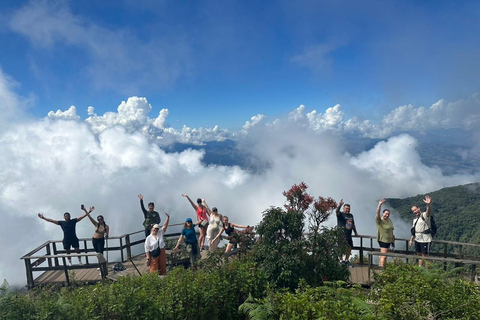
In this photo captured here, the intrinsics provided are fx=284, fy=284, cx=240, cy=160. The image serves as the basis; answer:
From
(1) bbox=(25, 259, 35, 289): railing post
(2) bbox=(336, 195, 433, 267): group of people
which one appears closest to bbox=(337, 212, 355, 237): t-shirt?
(2) bbox=(336, 195, 433, 267): group of people

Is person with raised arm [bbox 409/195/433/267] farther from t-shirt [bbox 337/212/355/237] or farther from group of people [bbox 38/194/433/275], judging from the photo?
t-shirt [bbox 337/212/355/237]

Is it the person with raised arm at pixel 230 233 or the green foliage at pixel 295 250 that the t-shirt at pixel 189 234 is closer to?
the person with raised arm at pixel 230 233

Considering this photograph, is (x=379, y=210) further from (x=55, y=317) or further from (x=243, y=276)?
(x=55, y=317)

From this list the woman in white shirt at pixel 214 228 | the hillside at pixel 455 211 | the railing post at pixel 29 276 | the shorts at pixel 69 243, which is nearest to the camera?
the railing post at pixel 29 276

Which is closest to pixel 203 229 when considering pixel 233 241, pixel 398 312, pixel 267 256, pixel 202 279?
pixel 233 241

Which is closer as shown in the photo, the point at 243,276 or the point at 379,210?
the point at 243,276

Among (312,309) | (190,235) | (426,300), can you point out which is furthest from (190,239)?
(426,300)

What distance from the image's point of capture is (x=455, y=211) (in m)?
94.7

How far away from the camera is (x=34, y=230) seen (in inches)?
5162

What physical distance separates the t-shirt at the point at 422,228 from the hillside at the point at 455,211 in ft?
197

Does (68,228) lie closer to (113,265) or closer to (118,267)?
(113,265)

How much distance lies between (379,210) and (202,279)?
6.24 m

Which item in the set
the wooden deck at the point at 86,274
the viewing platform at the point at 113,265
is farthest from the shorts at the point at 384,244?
the wooden deck at the point at 86,274

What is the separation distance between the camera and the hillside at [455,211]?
71.9 meters
